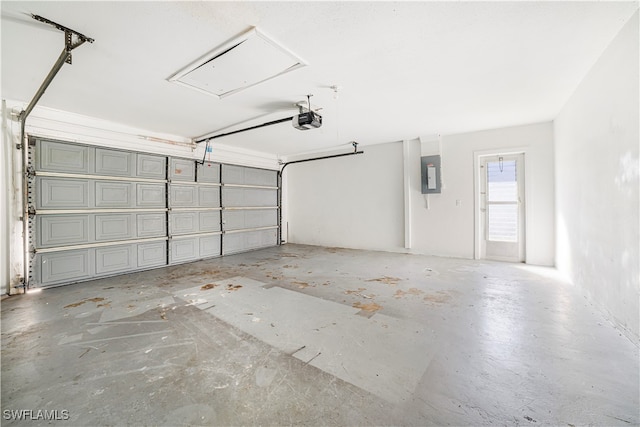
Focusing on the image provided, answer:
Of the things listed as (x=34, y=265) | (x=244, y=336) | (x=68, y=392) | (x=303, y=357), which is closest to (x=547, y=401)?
(x=303, y=357)

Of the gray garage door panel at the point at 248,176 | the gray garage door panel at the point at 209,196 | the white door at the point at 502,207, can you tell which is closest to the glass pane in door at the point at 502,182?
the white door at the point at 502,207

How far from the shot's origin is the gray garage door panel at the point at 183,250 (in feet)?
16.9

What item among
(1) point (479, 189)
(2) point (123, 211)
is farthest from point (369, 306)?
(2) point (123, 211)

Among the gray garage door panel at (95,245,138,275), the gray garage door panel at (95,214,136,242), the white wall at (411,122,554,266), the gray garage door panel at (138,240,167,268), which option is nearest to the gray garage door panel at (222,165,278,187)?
the gray garage door panel at (138,240,167,268)

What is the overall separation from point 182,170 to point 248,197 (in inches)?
70.2

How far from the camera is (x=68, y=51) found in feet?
6.84

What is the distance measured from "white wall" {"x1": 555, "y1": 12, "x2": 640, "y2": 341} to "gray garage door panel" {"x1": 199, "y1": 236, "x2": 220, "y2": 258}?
633cm

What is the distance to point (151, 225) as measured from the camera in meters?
4.83

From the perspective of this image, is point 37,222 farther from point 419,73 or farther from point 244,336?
point 419,73

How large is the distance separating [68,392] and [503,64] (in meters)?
4.54

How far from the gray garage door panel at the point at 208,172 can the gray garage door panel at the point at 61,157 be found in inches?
74.8

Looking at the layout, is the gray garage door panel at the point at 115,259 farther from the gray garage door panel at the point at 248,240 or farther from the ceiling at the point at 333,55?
the ceiling at the point at 333,55

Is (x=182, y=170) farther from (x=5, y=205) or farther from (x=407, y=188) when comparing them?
(x=407, y=188)

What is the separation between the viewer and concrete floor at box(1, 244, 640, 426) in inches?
55.1
